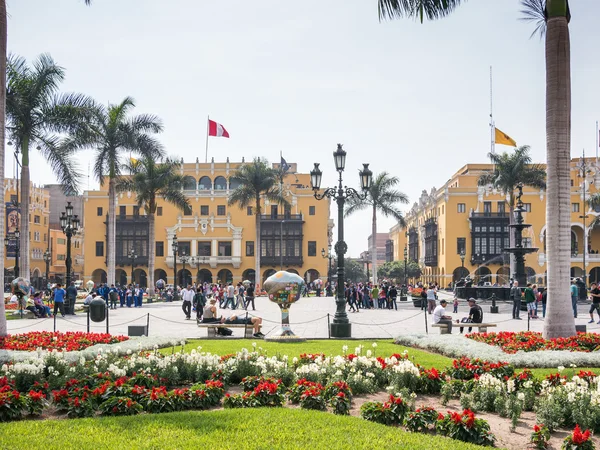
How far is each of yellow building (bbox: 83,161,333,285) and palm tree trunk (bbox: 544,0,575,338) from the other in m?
54.3

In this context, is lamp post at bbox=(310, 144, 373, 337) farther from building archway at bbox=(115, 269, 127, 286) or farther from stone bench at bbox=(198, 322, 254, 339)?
building archway at bbox=(115, 269, 127, 286)

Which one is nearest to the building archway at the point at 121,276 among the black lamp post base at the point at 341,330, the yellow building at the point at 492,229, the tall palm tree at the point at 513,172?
the yellow building at the point at 492,229

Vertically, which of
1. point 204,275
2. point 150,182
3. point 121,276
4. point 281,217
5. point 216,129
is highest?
point 216,129

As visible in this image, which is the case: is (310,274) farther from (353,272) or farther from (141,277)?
(353,272)

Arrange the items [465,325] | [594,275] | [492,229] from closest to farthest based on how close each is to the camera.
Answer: [465,325] < [594,275] < [492,229]

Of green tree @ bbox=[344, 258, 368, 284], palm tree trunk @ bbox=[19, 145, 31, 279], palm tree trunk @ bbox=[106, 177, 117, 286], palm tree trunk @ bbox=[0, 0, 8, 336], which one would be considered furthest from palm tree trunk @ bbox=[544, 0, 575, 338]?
green tree @ bbox=[344, 258, 368, 284]

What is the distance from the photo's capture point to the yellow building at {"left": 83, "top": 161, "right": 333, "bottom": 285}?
68.8m

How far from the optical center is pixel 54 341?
13.8 m

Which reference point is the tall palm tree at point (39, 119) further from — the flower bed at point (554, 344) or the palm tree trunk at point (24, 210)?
the flower bed at point (554, 344)

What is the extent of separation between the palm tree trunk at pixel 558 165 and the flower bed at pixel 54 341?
33.3 ft

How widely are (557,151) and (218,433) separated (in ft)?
33.0

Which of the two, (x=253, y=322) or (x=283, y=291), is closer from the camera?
(x=283, y=291)

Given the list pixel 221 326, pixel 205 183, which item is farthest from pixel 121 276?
pixel 221 326

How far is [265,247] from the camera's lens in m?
69.4
